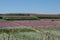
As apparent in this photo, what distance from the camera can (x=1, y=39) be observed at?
8.21m

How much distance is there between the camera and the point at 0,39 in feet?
27.0

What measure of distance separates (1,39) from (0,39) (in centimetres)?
5
